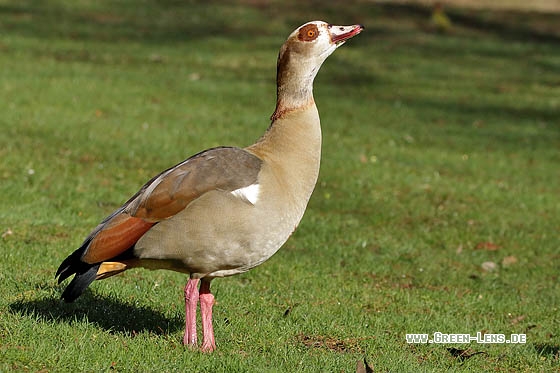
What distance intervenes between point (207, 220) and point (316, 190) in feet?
20.0

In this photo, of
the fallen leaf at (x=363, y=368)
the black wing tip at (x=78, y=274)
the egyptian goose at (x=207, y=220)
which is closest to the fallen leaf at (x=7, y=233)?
the egyptian goose at (x=207, y=220)

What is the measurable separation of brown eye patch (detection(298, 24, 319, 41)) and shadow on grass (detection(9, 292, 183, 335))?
7.39 ft

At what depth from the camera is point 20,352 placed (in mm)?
5246

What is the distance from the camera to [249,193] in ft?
17.9

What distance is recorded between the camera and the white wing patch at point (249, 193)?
546 cm

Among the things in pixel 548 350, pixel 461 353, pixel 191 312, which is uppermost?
pixel 191 312

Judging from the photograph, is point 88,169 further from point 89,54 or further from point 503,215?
point 89,54

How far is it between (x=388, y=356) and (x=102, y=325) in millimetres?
2002

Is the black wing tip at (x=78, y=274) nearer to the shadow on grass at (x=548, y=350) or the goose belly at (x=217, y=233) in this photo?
the goose belly at (x=217, y=233)

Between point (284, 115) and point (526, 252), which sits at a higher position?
point (284, 115)

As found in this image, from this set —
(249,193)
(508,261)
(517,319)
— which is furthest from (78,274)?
(508,261)

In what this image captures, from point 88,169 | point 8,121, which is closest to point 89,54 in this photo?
point 8,121

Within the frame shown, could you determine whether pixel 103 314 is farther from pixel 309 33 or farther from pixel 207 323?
pixel 309 33

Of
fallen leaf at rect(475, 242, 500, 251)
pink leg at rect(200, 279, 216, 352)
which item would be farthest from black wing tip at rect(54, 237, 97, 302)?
fallen leaf at rect(475, 242, 500, 251)
